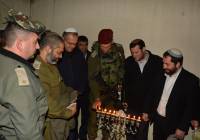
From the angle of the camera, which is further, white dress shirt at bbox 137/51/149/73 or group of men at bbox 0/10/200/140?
white dress shirt at bbox 137/51/149/73

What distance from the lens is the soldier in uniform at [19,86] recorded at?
2.12 metres

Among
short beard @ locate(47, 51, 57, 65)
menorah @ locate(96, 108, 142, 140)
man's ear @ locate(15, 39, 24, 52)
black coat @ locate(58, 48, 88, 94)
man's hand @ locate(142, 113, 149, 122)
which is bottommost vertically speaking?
menorah @ locate(96, 108, 142, 140)

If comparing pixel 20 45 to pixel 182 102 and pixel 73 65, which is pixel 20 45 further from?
pixel 182 102

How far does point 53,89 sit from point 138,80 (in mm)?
1856

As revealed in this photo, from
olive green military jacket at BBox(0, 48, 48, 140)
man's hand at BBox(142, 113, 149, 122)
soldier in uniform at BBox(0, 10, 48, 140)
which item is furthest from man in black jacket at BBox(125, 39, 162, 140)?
olive green military jacket at BBox(0, 48, 48, 140)

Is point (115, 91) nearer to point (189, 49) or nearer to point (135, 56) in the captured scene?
point (135, 56)

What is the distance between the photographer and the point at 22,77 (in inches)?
85.0

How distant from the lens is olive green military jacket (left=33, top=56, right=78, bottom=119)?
302 centimetres

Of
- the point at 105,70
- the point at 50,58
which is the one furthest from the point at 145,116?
the point at 50,58

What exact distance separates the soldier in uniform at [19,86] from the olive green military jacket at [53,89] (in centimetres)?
64

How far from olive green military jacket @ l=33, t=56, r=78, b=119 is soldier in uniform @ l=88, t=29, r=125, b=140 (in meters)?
1.57

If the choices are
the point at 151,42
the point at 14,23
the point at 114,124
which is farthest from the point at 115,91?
the point at 14,23

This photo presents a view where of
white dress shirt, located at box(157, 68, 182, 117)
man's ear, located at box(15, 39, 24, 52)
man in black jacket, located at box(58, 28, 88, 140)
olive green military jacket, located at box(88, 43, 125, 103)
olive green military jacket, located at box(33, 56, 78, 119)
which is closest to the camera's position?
man's ear, located at box(15, 39, 24, 52)

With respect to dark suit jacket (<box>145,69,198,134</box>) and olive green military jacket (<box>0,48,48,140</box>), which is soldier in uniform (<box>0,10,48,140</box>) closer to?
olive green military jacket (<box>0,48,48,140</box>)
